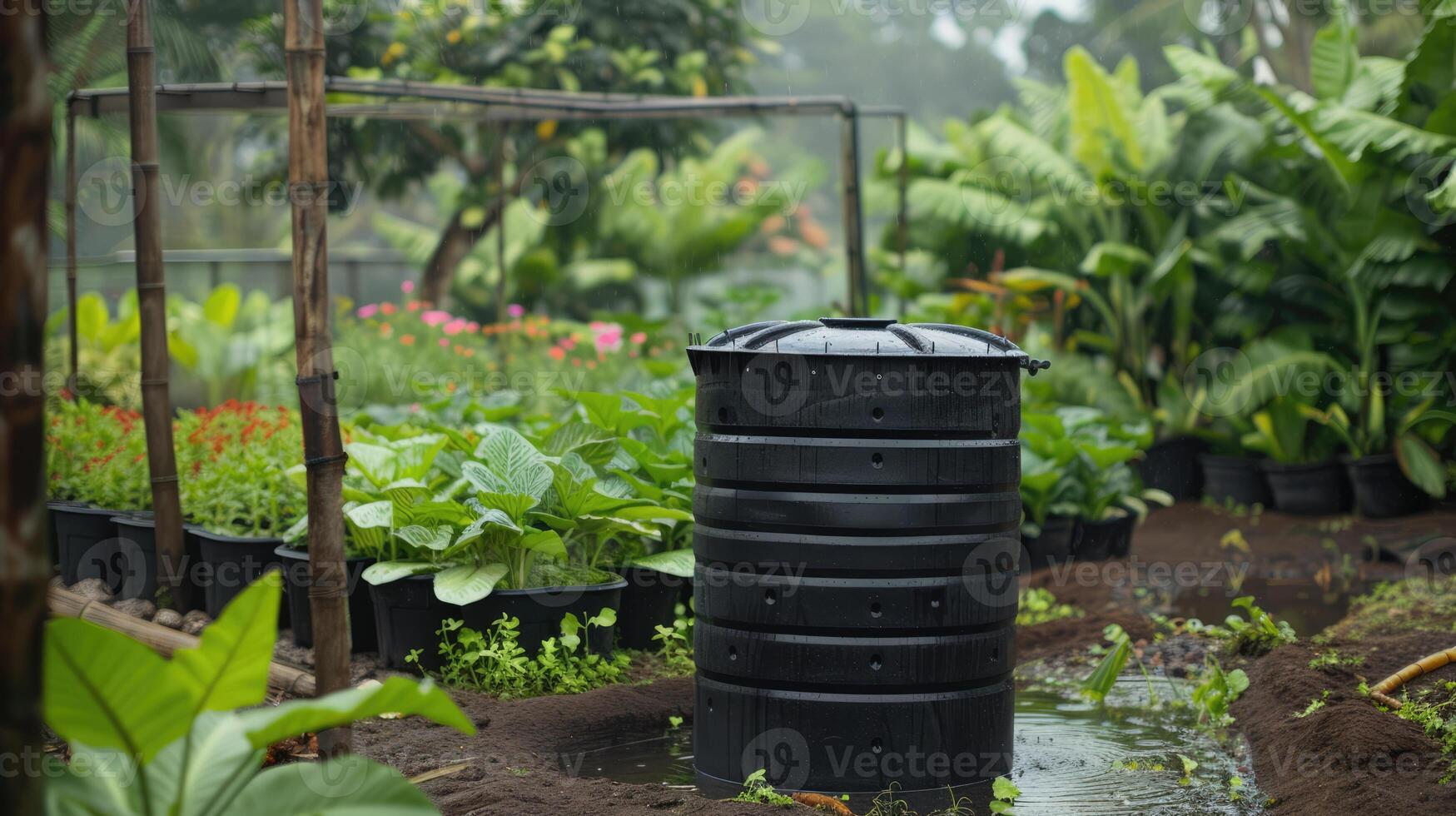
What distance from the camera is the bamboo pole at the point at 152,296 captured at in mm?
4871

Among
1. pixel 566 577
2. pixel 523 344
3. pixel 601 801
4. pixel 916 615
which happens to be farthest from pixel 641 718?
pixel 523 344

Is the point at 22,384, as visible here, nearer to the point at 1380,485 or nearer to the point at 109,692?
the point at 109,692

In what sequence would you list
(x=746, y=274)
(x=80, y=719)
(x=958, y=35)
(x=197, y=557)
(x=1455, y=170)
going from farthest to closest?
1. (x=958, y=35)
2. (x=746, y=274)
3. (x=1455, y=170)
4. (x=197, y=557)
5. (x=80, y=719)

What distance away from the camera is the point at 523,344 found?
12.1 metres

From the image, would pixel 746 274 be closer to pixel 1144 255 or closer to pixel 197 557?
pixel 1144 255

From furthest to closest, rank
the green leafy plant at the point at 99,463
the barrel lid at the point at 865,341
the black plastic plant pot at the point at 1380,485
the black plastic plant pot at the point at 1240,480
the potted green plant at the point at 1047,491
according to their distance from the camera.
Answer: the black plastic plant pot at the point at 1240,480 → the black plastic plant pot at the point at 1380,485 → the potted green plant at the point at 1047,491 → the green leafy plant at the point at 99,463 → the barrel lid at the point at 865,341

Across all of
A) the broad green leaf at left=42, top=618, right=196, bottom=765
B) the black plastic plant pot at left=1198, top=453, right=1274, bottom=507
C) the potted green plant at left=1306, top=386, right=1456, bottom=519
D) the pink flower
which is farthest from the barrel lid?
the black plastic plant pot at left=1198, top=453, right=1274, bottom=507

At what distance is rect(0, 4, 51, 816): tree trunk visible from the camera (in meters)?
1.55

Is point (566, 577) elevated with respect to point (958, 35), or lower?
lower

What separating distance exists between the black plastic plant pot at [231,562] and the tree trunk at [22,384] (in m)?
3.73

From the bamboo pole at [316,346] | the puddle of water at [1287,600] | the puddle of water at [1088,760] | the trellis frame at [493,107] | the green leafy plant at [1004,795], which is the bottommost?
the puddle of water at [1287,600]

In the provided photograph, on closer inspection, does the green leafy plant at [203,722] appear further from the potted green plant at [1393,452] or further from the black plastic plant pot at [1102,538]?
the potted green plant at [1393,452]

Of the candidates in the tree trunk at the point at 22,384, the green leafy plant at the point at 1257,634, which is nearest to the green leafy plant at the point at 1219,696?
the green leafy plant at the point at 1257,634

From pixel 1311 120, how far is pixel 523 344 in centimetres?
693
